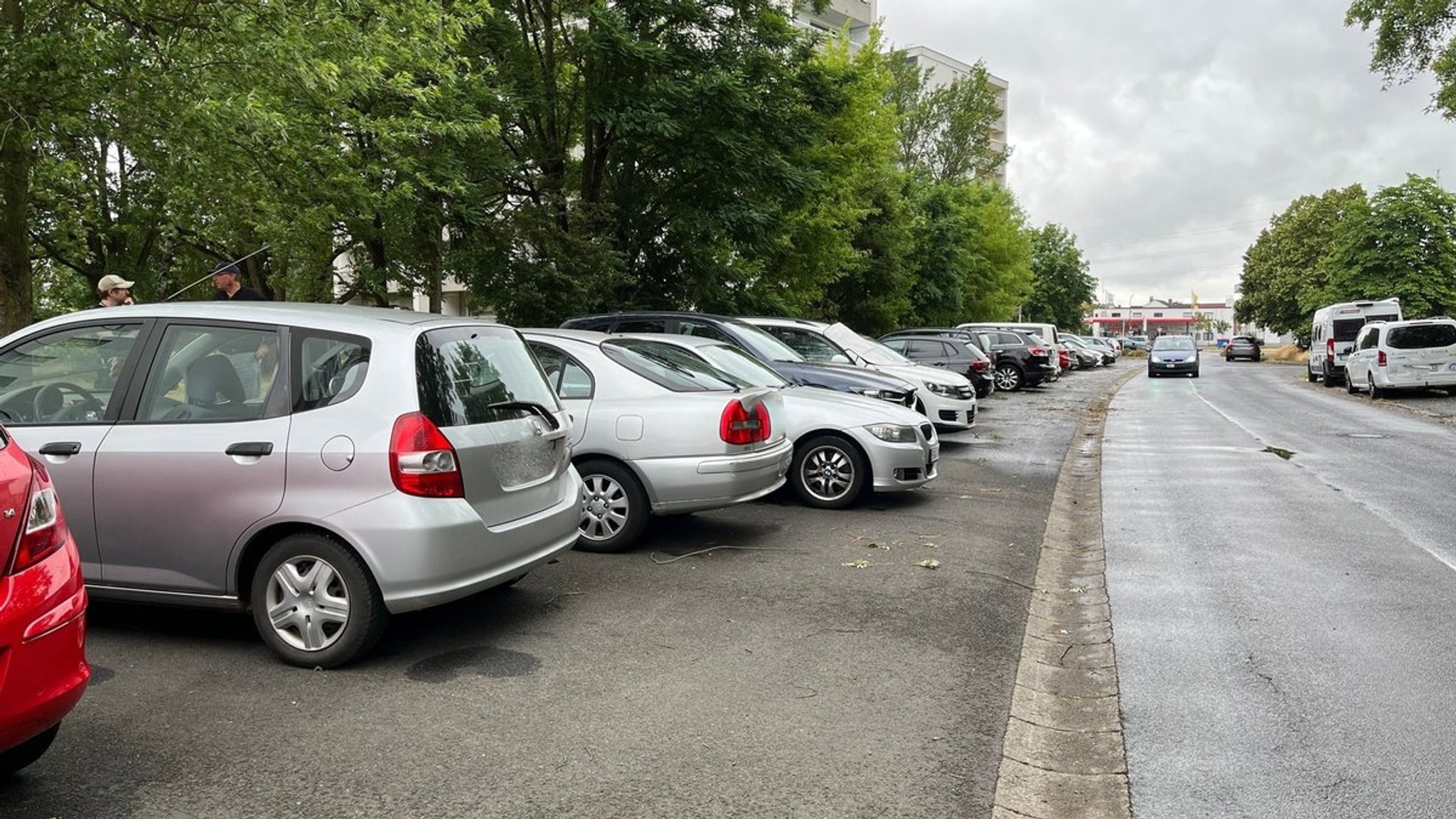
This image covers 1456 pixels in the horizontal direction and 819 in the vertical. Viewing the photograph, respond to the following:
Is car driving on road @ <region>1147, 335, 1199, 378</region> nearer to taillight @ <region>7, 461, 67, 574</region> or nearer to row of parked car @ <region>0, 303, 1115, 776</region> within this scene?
row of parked car @ <region>0, 303, 1115, 776</region>

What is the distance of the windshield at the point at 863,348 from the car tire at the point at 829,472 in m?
6.36

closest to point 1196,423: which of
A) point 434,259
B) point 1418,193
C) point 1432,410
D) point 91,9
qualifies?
point 1432,410

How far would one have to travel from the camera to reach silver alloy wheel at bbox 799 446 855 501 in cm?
959

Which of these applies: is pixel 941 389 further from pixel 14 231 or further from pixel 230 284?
pixel 14 231

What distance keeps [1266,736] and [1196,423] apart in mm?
16907

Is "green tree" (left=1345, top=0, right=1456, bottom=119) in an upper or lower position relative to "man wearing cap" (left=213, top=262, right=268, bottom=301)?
upper

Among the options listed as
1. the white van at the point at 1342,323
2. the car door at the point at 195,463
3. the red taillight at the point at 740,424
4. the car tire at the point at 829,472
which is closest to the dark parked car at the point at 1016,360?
the white van at the point at 1342,323

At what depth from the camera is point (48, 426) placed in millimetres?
5133

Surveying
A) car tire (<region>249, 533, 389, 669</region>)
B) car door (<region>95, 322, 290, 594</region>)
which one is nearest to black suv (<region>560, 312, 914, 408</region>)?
car door (<region>95, 322, 290, 594</region>)

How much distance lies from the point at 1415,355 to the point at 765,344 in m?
19.7

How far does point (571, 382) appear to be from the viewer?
7812 millimetres

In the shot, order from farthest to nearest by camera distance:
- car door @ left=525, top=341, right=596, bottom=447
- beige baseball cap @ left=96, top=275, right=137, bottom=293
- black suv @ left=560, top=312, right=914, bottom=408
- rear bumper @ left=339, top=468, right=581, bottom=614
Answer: black suv @ left=560, top=312, right=914, bottom=408 < beige baseball cap @ left=96, top=275, right=137, bottom=293 < car door @ left=525, top=341, right=596, bottom=447 < rear bumper @ left=339, top=468, right=581, bottom=614

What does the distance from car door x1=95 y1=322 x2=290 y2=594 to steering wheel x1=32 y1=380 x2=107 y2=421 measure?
0.84 feet

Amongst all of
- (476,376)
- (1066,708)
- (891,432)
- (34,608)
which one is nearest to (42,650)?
(34,608)
